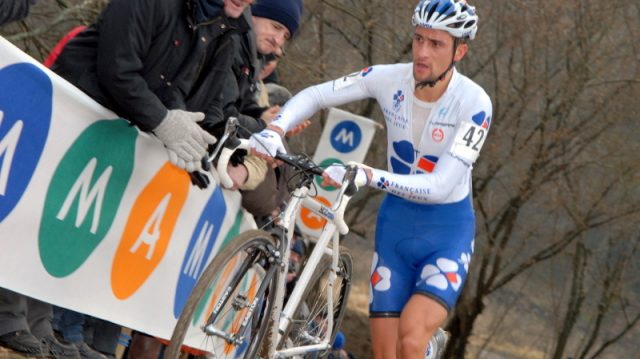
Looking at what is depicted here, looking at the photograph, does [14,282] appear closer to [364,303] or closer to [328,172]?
[328,172]

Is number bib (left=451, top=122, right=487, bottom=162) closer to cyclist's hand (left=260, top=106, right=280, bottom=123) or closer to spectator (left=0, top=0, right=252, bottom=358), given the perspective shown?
spectator (left=0, top=0, right=252, bottom=358)

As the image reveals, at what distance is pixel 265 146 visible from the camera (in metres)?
5.67

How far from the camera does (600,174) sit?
16.8 m

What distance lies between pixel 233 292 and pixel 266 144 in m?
0.81

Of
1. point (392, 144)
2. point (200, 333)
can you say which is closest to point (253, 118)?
point (392, 144)

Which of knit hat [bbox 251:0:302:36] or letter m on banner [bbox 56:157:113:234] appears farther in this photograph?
knit hat [bbox 251:0:302:36]

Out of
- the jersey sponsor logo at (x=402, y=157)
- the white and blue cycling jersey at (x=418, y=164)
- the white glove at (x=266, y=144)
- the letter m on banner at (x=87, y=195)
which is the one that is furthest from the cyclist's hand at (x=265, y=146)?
the jersey sponsor logo at (x=402, y=157)

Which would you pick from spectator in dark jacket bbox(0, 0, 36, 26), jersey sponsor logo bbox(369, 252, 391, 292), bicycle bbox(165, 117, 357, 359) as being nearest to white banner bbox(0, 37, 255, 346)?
spectator in dark jacket bbox(0, 0, 36, 26)

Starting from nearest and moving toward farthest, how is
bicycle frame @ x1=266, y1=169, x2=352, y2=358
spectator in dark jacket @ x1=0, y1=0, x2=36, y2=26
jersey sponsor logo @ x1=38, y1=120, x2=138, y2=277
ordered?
spectator in dark jacket @ x1=0, y1=0, x2=36, y2=26 → jersey sponsor logo @ x1=38, y1=120, x2=138, y2=277 → bicycle frame @ x1=266, y1=169, x2=352, y2=358

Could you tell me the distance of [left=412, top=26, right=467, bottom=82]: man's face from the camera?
6254mm

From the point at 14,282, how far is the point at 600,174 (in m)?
12.9

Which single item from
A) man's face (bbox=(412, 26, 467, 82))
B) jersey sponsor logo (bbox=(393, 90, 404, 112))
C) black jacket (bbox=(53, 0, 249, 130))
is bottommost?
black jacket (bbox=(53, 0, 249, 130))

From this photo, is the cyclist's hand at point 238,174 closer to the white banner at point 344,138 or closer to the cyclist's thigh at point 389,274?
the cyclist's thigh at point 389,274

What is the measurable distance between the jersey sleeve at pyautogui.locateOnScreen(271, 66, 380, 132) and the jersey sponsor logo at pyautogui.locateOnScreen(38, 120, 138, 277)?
0.93m
